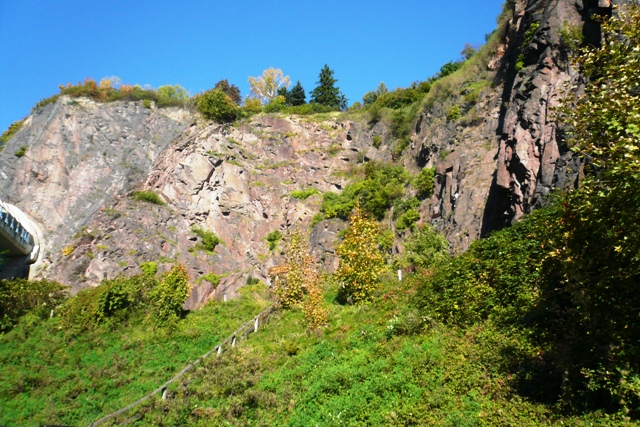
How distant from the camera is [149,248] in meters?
32.4

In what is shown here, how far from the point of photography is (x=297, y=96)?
56.8 m

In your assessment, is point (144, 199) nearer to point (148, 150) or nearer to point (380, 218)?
point (148, 150)

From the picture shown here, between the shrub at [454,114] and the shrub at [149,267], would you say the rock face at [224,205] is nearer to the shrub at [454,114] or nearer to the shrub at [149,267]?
the shrub at [149,267]

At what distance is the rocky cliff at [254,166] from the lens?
72.4 feet

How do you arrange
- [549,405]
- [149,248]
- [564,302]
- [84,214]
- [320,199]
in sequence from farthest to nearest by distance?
[320,199]
[84,214]
[149,248]
[564,302]
[549,405]

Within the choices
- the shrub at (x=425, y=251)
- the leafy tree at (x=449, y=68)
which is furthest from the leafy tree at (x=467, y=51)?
the shrub at (x=425, y=251)

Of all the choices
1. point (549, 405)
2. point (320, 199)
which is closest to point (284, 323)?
point (549, 405)

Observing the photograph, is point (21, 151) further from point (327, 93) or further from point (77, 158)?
point (327, 93)

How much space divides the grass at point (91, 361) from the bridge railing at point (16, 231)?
9036 millimetres

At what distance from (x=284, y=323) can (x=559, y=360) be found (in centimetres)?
1373

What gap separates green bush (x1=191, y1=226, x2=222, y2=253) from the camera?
3369cm

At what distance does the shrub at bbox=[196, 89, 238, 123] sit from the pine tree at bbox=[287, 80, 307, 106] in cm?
1386

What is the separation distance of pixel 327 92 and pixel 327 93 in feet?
0.76

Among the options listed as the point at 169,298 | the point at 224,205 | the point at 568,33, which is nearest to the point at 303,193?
the point at 224,205
